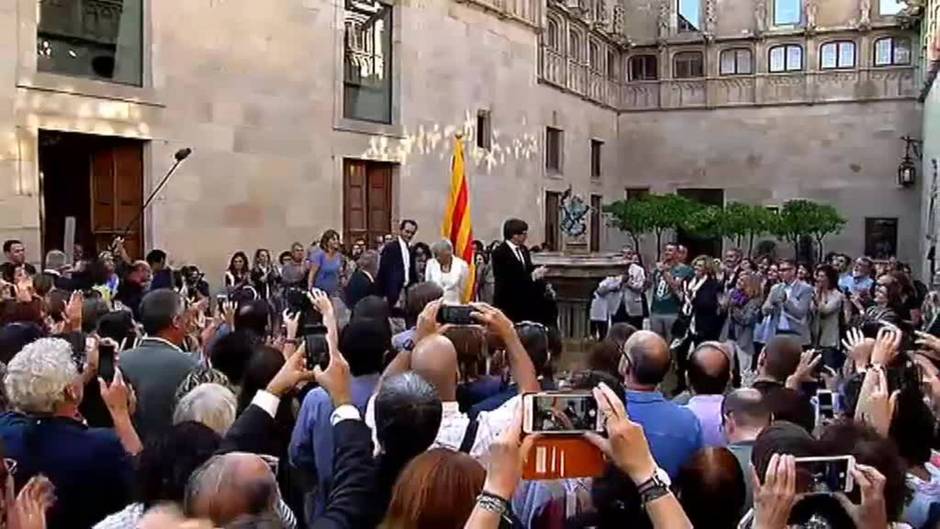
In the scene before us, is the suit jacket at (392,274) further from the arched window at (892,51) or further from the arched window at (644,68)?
the arched window at (892,51)

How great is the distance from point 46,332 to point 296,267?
25.2 feet

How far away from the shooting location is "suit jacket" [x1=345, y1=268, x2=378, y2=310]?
430 inches

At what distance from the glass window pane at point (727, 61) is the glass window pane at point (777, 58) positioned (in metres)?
1.13

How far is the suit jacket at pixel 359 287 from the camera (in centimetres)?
1092

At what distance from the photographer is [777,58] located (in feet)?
103

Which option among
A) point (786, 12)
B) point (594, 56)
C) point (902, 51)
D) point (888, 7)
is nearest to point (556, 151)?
point (594, 56)

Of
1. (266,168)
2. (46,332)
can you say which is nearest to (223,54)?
(266,168)

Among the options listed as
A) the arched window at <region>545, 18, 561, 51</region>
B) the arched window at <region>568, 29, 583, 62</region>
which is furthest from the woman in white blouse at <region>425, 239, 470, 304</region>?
the arched window at <region>568, 29, 583, 62</region>

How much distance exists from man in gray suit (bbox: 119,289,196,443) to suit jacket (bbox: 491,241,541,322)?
5.16 metres

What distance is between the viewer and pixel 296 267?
43.7 ft

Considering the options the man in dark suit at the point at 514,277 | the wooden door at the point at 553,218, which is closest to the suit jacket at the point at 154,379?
the man in dark suit at the point at 514,277

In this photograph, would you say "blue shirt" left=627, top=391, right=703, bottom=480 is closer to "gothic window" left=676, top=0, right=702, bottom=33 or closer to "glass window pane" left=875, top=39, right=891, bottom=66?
"glass window pane" left=875, top=39, right=891, bottom=66

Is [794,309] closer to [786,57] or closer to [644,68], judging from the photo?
[786,57]

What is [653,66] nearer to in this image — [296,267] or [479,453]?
[296,267]
